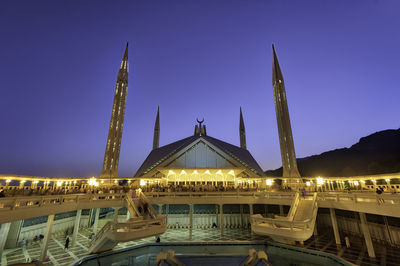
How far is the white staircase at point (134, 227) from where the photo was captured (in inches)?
451

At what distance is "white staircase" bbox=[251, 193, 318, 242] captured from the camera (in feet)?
37.2

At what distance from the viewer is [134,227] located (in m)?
12.1

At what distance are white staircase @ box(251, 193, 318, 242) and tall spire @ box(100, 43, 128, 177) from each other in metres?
26.4

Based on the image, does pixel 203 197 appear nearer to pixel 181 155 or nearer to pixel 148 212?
pixel 148 212

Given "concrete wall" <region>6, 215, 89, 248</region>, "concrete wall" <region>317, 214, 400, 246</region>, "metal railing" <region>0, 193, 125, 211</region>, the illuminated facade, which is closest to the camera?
"metal railing" <region>0, 193, 125, 211</region>

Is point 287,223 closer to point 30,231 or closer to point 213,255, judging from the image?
point 213,255

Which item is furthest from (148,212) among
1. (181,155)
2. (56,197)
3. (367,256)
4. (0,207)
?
(181,155)

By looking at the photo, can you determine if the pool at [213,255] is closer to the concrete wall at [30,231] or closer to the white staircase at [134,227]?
the white staircase at [134,227]

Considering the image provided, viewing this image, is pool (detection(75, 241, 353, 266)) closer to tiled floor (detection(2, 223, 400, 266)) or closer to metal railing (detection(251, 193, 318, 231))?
tiled floor (detection(2, 223, 400, 266))

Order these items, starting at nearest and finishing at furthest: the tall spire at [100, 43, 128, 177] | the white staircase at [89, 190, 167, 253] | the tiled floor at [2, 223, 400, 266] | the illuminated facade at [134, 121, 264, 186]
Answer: the white staircase at [89, 190, 167, 253], the tiled floor at [2, 223, 400, 266], the illuminated facade at [134, 121, 264, 186], the tall spire at [100, 43, 128, 177]

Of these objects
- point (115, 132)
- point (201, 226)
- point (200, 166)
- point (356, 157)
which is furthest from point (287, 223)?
point (356, 157)

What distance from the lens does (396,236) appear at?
49.5ft

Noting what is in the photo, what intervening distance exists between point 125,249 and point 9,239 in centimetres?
1009

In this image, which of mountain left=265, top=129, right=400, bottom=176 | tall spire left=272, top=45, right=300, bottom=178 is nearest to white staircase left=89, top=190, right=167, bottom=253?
tall spire left=272, top=45, right=300, bottom=178
